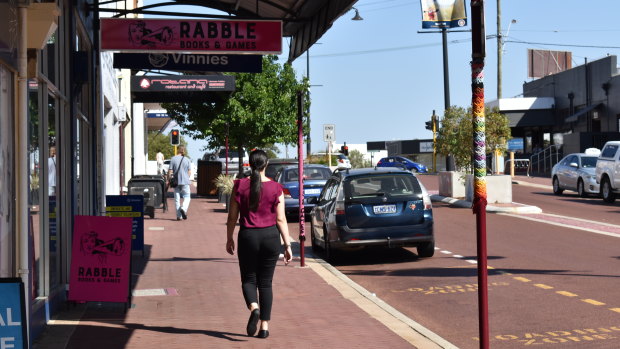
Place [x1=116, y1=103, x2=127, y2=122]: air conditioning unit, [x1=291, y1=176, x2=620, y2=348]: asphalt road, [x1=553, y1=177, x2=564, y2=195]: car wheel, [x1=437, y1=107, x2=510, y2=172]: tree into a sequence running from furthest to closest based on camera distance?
[x1=553, y1=177, x2=564, y2=195]: car wheel, [x1=437, y1=107, x2=510, y2=172]: tree, [x1=116, y1=103, x2=127, y2=122]: air conditioning unit, [x1=291, y1=176, x2=620, y2=348]: asphalt road

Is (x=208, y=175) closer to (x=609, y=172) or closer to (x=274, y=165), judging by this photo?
(x=274, y=165)

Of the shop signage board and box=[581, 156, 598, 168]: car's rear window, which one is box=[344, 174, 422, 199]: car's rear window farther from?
box=[581, 156, 598, 168]: car's rear window

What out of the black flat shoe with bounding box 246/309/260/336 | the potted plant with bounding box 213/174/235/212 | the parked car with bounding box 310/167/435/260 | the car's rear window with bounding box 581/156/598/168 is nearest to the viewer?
the black flat shoe with bounding box 246/309/260/336

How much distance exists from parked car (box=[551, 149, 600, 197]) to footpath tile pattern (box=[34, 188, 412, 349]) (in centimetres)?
1900

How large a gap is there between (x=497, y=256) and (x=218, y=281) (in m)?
5.03

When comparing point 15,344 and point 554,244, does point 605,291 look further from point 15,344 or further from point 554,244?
point 15,344

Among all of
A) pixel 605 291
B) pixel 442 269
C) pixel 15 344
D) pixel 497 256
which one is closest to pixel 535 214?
pixel 497 256

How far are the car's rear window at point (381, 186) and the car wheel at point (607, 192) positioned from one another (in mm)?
14995

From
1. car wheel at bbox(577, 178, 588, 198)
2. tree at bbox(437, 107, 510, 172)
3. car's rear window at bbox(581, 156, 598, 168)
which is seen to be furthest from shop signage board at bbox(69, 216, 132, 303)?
car's rear window at bbox(581, 156, 598, 168)

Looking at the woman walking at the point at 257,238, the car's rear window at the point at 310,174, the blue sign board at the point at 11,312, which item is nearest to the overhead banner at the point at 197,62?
the woman walking at the point at 257,238

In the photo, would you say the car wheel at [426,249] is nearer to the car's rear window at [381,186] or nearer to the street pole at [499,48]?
the car's rear window at [381,186]

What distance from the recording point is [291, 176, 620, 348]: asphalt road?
8.75 meters

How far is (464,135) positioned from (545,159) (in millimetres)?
Result: 27011

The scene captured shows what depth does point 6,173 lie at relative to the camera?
20.7 ft
